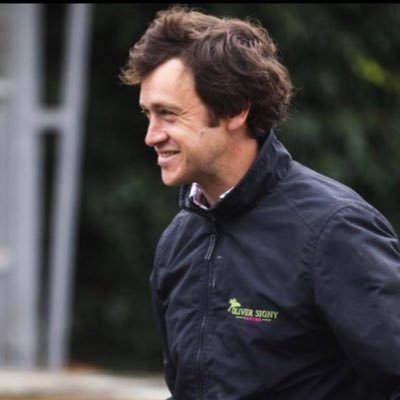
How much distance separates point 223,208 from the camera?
12.3ft

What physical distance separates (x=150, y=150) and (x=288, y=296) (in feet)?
28.6

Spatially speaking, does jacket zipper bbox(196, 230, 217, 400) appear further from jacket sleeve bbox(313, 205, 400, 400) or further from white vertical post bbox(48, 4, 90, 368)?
white vertical post bbox(48, 4, 90, 368)

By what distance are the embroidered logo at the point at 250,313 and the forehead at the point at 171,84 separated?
1.73 ft

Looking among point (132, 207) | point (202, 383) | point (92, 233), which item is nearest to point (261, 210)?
point (202, 383)

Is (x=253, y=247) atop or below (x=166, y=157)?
below

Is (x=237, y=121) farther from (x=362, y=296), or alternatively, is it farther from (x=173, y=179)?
(x=362, y=296)

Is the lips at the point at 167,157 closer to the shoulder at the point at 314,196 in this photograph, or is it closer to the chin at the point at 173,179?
the chin at the point at 173,179

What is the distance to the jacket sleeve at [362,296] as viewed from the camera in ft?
11.5

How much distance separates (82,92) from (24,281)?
1611 millimetres

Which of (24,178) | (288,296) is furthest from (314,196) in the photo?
(24,178)

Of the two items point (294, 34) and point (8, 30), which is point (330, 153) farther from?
point (8, 30)

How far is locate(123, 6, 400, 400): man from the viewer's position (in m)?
3.54

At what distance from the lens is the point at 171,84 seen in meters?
3.73

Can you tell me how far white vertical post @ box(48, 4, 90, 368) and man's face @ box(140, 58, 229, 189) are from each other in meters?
7.36
